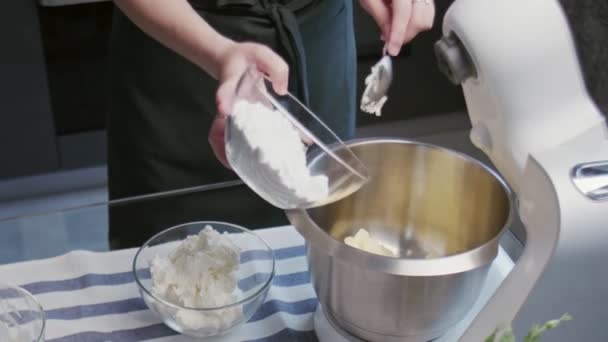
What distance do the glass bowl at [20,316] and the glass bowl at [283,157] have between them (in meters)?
0.21

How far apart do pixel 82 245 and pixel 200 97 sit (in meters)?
0.31

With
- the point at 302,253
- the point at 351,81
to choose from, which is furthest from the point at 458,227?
the point at 351,81

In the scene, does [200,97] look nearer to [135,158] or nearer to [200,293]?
[135,158]

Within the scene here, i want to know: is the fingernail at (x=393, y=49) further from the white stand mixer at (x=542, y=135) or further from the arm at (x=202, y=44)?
the white stand mixer at (x=542, y=135)

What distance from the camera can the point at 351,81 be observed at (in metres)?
1.16

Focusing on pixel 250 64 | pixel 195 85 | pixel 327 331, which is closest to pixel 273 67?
pixel 250 64

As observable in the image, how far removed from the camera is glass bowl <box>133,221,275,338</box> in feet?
2.29

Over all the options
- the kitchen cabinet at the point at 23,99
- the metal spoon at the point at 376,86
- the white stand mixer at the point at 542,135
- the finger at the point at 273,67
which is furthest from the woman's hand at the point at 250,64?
the kitchen cabinet at the point at 23,99

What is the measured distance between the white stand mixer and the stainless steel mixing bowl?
0.07 meters

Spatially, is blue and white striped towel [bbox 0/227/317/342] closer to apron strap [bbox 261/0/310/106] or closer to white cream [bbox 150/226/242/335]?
white cream [bbox 150/226/242/335]

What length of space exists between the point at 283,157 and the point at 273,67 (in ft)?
0.40

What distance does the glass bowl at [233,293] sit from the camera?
2.29ft

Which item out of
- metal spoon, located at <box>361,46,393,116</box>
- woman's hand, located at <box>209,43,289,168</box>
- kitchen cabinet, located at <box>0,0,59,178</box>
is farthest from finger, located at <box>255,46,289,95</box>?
kitchen cabinet, located at <box>0,0,59,178</box>

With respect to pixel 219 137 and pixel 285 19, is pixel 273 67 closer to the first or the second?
pixel 219 137
